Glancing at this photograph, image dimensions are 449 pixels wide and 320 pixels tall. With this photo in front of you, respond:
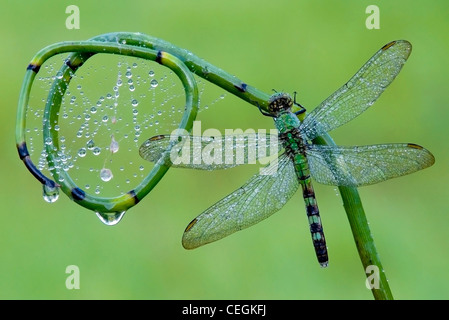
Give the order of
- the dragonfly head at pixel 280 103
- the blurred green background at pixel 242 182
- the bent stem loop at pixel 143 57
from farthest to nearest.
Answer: the blurred green background at pixel 242 182
the dragonfly head at pixel 280 103
the bent stem loop at pixel 143 57

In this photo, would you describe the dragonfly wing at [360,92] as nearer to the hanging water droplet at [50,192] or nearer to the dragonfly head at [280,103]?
the dragonfly head at [280,103]

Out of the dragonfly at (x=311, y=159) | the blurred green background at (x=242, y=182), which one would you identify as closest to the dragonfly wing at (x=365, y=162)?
the dragonfly at (x=311, y=159)

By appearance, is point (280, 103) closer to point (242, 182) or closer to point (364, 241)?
point (364, 241)

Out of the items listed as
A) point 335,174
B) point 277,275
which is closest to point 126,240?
point 277,275

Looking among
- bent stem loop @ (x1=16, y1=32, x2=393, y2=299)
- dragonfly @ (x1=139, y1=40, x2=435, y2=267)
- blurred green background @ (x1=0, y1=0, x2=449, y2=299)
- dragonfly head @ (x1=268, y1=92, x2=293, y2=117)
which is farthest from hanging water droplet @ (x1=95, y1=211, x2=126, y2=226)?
blurred green background @ (x1=0, y1=0, x2=449, y2=299)

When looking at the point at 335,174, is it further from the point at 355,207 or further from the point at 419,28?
the point at 419,28

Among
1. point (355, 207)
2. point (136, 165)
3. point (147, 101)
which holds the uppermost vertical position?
point (147, 101)

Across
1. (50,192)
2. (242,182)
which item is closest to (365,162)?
(50,192)

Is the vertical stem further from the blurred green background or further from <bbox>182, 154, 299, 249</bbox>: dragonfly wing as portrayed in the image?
the blurred green background
